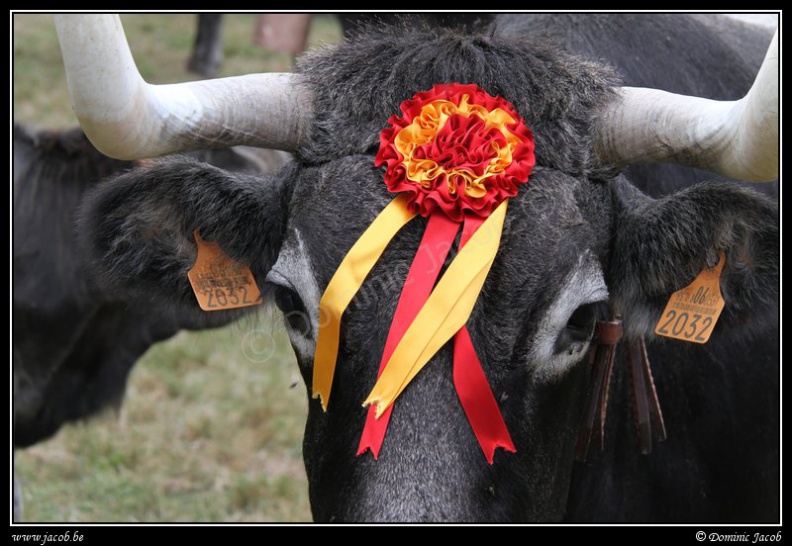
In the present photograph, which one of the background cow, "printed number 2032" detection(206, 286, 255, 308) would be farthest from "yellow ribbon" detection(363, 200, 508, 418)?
the background cow

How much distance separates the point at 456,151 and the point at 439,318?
56 centimetres

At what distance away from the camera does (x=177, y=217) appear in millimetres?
3982

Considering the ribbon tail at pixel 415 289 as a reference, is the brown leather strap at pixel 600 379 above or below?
below

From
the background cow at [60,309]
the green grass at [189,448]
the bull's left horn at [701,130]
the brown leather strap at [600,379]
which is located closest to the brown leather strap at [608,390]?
the brown leather strap at [600,379]

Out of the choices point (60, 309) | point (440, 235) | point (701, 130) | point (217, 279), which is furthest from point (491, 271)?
point (60, 309)

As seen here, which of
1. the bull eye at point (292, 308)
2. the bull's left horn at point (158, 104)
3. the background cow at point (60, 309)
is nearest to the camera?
the bull's left horn at point (158, 104)

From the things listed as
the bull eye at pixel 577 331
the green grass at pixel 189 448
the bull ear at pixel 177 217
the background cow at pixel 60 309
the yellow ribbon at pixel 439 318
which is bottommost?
the green grass at pixel 189 448

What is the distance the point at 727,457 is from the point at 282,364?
197 inches

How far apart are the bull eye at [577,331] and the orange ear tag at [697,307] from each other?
1.38 feet

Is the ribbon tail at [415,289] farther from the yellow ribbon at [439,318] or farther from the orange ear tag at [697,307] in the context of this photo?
the orange ear tag at [697,307]

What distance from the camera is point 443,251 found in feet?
10.6

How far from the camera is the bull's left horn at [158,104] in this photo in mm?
2885

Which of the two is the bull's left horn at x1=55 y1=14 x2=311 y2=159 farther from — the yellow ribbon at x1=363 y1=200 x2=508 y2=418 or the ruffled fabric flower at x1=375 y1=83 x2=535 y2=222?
the yellow ribbon at x1=363 y1=200 x2=508 y2=418

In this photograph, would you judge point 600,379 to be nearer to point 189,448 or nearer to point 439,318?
point 439,318
